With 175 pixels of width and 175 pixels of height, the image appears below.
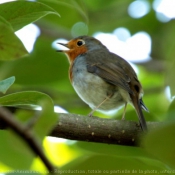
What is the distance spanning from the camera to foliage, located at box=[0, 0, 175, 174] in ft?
3.57

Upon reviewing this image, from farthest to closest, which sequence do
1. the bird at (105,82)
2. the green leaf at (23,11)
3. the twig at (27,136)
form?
1. the bird at (105,82)
2. the green leaf at (23,11)
3. the twig at (27,136)

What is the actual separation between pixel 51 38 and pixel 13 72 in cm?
147

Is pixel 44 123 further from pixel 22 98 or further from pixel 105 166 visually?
pixel 22 98

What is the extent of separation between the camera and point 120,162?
3.68 feet

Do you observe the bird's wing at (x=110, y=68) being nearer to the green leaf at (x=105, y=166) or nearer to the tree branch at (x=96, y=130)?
the tree branch at (x=96, y=130)

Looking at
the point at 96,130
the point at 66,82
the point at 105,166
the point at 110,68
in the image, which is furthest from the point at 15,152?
the point at 66,82

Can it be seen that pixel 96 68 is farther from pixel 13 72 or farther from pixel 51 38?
pixel 13 72

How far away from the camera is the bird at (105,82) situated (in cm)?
427

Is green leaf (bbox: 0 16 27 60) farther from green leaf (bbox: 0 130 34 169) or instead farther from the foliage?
green leaf (bbox: 0 130 34 169)

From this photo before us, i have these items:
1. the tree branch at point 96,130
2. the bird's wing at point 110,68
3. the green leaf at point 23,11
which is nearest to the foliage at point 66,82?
the green leaf at point 23,11

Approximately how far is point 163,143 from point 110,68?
11.8 ft

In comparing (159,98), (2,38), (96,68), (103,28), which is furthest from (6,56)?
(159,98)

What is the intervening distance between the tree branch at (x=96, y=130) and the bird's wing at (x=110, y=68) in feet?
4.27

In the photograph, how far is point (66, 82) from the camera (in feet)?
17.1
